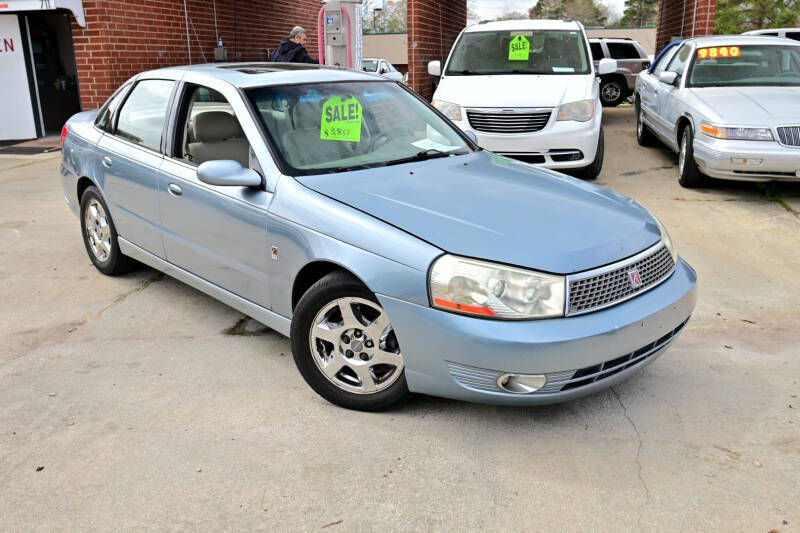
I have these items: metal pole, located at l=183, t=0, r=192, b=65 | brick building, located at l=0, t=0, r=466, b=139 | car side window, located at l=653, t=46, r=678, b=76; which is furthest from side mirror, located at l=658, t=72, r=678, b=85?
metal pole, located at l=183, t=0, r=192, b=65

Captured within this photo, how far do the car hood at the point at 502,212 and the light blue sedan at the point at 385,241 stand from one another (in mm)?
12

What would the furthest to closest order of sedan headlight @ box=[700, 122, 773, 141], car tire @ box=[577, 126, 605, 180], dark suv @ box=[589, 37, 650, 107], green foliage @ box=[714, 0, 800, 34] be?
green foliage @ box=[714, 0, 800, 34] → dark suv @ box=[589, 37, 650, 107] → car tire @ box=[577, 126, 605, 180] → sedan headlight @ box=[700, 122, 773, 141]

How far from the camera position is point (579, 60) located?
886 cm

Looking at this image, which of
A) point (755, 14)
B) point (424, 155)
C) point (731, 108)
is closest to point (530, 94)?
point (731, 108)

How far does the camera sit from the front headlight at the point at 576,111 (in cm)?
797

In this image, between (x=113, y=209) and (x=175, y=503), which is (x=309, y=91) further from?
(x=175, y=503)

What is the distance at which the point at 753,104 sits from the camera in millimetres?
7656

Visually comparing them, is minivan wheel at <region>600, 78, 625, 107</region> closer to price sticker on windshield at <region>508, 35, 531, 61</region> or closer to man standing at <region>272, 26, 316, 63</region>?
price sticker on windshield at <region>508, 35, 531, 61</region>

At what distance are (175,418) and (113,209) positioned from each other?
223cm

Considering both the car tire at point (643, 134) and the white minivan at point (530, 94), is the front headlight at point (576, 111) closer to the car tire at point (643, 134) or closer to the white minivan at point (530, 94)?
the white minivan at point (530, 94)

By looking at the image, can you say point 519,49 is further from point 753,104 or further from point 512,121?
point 753,104

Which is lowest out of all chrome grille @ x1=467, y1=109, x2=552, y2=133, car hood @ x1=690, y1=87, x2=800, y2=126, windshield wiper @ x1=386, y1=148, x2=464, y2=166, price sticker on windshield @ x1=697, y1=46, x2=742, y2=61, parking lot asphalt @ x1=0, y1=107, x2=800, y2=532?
parking lot asphalt @ x1=0, y1=107, x2=800, y2=532

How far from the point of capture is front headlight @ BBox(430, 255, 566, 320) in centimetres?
295

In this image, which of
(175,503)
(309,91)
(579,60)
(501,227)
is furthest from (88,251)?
(579,60)
